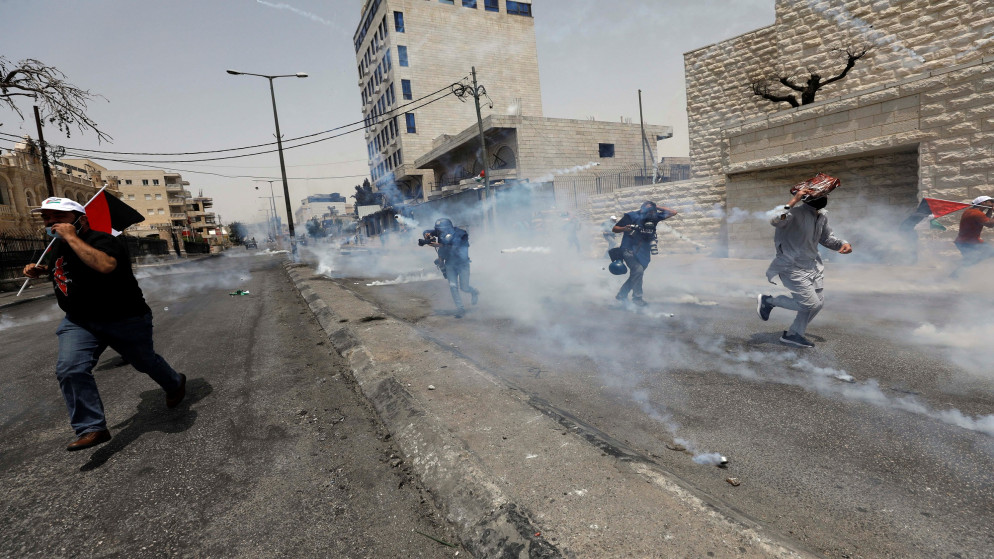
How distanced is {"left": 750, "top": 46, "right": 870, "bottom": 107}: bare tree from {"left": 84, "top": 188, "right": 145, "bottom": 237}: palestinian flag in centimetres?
1458

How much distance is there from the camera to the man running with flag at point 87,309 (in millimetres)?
2938

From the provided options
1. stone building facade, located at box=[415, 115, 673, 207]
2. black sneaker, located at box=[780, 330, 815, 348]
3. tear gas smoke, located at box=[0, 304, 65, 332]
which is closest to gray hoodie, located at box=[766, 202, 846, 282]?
black sneaker, located at box=[780, 330, 815, 348]

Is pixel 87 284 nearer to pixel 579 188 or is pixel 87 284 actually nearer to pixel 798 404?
pixel 798 404

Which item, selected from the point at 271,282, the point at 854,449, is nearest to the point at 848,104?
the point at 854,449

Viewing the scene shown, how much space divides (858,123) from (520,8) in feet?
133

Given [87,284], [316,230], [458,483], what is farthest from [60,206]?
[316,230]

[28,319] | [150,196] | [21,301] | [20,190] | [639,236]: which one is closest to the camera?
[639,236]

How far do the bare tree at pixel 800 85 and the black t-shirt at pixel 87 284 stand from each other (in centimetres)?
1475

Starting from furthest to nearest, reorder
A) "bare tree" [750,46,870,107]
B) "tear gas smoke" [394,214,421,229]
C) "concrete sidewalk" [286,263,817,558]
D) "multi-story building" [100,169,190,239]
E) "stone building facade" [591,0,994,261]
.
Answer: "multi-story building" [100,169,190,239] → "tear gas smoke" [394,214,421,229] → "bare tree" [750,46,870,107] → "stone building facade" [591,0,994,261] → "concrete sidewalk" [286,263,817,558]

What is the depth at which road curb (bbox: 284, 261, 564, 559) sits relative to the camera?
179 cm

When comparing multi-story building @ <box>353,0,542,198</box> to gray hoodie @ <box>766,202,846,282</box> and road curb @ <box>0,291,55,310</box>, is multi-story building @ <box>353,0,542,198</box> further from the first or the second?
gray hoodie @ <box>766,202,846,282</box>

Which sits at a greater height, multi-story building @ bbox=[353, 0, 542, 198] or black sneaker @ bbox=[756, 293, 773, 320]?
multi-story building @ bbox=[353, 0, 542, 198]

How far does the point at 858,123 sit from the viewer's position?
10.0 metres

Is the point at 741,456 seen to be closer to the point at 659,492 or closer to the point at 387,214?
the point at 659,492
